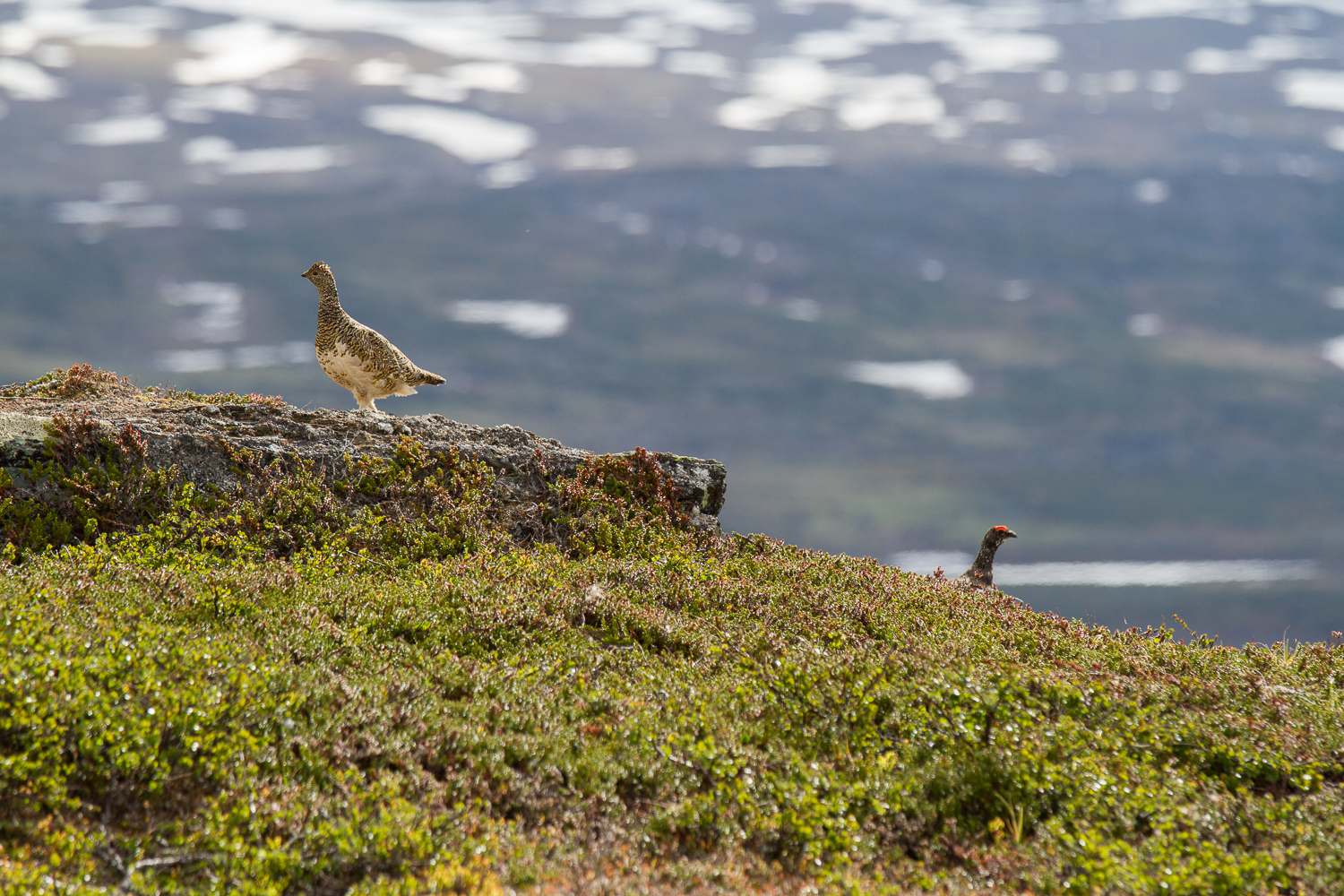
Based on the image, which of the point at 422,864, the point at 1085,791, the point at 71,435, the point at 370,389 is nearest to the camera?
the point at 422,864

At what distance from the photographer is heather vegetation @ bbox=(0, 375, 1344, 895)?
5.34m

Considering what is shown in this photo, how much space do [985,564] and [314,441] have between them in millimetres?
10061

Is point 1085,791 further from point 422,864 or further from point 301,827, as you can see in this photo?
point 301,827

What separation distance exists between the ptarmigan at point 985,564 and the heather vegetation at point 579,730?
2.88 metres

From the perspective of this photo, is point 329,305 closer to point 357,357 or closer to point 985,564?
point 357,357

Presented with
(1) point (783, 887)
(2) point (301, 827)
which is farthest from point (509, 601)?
(1) point (783, 887)

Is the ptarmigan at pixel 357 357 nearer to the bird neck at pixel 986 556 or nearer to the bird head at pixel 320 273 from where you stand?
the bird head at pixel 320 273

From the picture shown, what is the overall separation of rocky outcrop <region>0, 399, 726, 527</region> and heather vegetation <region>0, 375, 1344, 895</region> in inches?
25.4

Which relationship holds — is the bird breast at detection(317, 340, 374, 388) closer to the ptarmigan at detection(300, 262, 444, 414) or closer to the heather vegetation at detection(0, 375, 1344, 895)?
the ptarmigan at detection(300, 262, 444, 414)

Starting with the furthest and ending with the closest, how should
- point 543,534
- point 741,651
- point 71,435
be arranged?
point 543,534 → point 71,435 → point 741,651

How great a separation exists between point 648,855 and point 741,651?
2960 mm

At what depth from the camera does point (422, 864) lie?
17.1ft

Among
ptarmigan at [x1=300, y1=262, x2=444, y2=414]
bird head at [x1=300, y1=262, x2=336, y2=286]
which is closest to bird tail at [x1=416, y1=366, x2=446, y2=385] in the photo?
ptarmigan at [x1=300, y1=262, x2=444, y2=414]

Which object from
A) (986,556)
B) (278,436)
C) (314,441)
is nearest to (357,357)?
(314,441)
